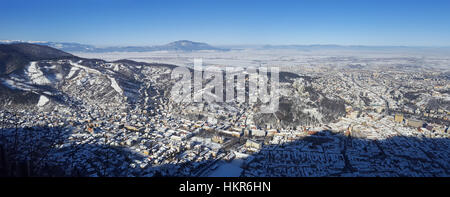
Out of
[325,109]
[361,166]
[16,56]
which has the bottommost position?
[361,166]

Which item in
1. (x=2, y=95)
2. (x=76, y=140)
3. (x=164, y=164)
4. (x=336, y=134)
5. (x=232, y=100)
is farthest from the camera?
(x=232, y=100)

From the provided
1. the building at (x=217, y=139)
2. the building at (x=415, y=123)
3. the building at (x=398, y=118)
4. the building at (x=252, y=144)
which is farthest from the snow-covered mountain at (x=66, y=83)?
the building at (x=415, y=123)

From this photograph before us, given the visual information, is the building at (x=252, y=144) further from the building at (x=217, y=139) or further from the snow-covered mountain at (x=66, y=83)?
the snow-covered mountain at (x=66, y=83)

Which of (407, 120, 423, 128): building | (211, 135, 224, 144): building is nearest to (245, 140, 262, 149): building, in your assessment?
(211, 135, 224, 144): building

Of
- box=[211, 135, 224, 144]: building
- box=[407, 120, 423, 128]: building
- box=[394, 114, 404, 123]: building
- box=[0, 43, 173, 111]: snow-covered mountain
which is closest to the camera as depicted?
box=[211, 135, 224, 144]: building

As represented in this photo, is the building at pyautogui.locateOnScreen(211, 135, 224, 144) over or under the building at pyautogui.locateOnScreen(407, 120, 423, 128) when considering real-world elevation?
under

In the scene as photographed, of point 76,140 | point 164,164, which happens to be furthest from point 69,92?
point 164,164

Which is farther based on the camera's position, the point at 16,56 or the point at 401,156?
the point at 16,56

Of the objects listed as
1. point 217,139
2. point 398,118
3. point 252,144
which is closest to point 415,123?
point 398,118

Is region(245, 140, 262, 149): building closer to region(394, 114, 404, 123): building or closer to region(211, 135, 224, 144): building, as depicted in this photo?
region(211, 135, 224, 144): building

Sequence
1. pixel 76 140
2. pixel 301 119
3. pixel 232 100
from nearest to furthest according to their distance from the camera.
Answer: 1. pixel 76 140
2. pixel 301 119
3. pixel 232 100
